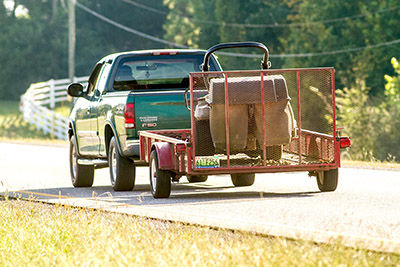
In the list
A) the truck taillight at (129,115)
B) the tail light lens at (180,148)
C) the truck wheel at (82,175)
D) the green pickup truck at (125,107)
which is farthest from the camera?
the truck wheel at (82,175)

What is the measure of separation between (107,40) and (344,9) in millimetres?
39162

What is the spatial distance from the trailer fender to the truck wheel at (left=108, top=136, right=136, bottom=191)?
1.61 meters

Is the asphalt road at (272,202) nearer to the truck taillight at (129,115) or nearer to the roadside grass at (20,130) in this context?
the truck taillight at (129,115)

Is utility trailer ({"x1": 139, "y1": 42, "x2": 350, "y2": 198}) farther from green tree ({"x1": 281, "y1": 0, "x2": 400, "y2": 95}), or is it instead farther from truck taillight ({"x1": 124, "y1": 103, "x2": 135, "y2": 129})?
green tree ({"x1": 281, "y1": 0, "x2": 400, "y2": 95})

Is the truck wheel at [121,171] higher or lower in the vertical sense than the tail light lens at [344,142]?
lower

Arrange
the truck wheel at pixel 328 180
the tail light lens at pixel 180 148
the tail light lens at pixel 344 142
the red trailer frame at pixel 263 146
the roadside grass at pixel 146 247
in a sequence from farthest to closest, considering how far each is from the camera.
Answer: the truck wheel at pixel 328 180 < the tail light lens at pixel 344 142 < the red trailer frame at pixel 263 146 < the tail light lens at pixel 180 148 < the roadside grass at pixel 146 247

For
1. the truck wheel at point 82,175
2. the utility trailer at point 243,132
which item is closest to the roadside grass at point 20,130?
the truck wheel at point 82,175

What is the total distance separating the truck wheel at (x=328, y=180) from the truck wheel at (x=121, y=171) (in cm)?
291

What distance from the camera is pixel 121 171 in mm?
15438

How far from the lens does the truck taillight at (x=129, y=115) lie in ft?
48.9

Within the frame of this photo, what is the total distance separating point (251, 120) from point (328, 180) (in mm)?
1596

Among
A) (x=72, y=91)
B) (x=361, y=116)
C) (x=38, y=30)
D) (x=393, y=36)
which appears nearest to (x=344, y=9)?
(x=393, y=36)

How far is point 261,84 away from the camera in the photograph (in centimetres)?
1366

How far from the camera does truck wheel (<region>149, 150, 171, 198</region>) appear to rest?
45.6 ft
